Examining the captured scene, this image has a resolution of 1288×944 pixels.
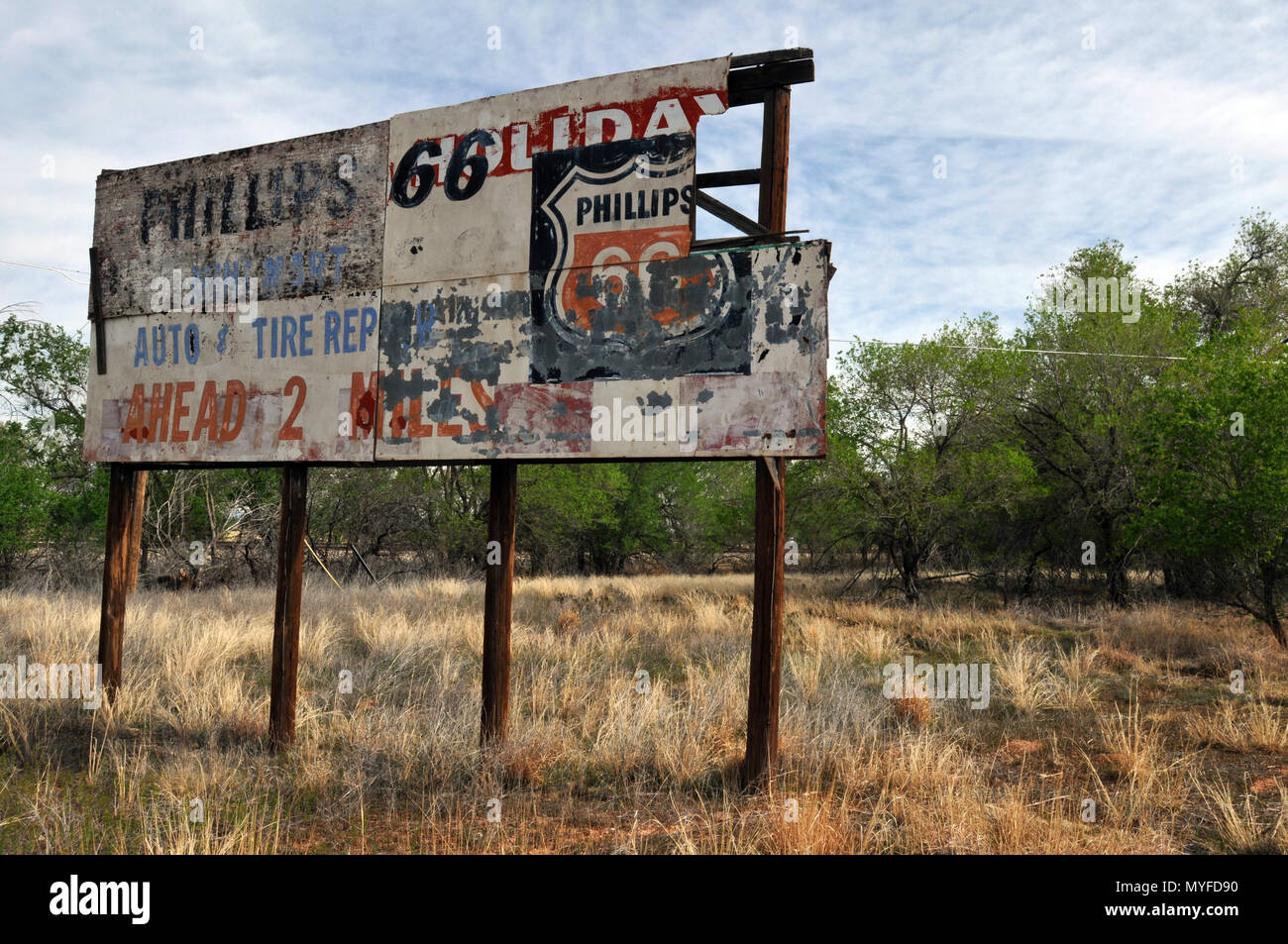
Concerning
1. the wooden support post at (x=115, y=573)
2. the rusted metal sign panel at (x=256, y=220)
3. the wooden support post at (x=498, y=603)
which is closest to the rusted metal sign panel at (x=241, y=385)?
the rusted metal sign panel at (x=256, y=220)

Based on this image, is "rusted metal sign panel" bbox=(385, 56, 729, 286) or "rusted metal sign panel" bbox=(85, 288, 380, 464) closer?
"rusted metal sign panel" bbox=(385, 56, 729, 286)

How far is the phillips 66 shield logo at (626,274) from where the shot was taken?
5316mm

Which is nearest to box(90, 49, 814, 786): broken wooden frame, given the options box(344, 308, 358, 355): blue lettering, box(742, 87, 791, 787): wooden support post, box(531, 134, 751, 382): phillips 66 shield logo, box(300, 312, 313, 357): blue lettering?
box(742, 87, 791, 787): wooden support post

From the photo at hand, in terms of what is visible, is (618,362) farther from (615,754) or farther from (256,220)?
(256,220)

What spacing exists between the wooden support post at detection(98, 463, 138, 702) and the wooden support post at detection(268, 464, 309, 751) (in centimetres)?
171

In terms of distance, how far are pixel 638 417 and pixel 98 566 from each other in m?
20.2

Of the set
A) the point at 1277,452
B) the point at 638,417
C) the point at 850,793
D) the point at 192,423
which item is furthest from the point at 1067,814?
the point at 1277,452

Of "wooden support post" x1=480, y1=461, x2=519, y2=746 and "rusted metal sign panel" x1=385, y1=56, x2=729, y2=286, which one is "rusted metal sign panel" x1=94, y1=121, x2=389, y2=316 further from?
"wooden support post" x1=480, y1=461, x2=519, y2=746

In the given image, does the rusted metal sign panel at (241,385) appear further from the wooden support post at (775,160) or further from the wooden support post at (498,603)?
the wooden support post at (775,160)

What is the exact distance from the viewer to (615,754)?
6152mm

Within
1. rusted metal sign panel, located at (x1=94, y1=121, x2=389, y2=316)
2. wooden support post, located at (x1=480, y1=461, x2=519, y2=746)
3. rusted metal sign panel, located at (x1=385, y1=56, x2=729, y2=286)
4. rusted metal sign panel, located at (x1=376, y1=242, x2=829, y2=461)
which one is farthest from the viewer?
rusted metal sign panel, located at (x1=94, y1=121, x2=389, y2=316)

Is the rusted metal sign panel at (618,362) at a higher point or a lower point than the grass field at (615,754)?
higher

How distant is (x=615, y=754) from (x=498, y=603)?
4.86ft

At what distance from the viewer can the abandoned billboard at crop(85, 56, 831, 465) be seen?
5.26 meters
